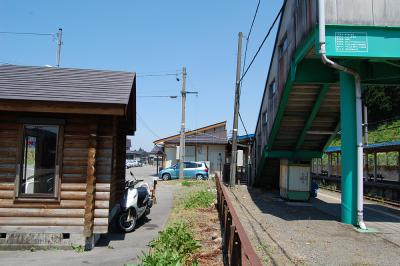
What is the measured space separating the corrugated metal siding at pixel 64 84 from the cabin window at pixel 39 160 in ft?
2.44

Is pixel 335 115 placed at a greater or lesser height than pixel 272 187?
greater

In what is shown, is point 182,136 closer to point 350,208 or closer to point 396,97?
point 350,208

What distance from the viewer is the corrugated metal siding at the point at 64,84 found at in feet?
25.5

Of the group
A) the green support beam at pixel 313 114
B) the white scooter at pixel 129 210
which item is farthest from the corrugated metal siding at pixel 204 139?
the white scooter at pixel 129 210

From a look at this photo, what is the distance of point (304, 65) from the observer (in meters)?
10.9

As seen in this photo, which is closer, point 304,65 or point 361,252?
point 361,252

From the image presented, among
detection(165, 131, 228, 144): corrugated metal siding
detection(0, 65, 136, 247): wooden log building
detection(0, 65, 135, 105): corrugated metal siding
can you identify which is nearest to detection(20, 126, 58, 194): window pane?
detection(0, 65, 136, 247): wooden log building

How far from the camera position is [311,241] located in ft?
24.6

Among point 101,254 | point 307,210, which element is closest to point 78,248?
point 101,254

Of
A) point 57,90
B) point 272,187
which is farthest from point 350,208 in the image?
point 272,187

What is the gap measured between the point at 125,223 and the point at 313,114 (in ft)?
24.7

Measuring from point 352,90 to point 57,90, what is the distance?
7010 mm

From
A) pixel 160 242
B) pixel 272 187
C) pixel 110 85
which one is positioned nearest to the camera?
pixel 160 242

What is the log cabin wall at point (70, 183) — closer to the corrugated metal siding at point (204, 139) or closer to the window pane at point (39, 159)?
the window pane at point (39, 159)
